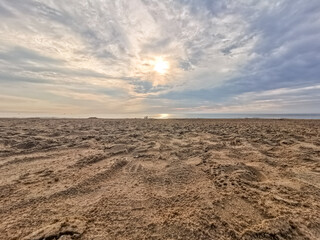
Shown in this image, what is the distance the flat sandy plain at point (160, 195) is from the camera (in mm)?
1614

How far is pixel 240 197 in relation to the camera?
7.20 ft

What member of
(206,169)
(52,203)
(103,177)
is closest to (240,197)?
(206,169)

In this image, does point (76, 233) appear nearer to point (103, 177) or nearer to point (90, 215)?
point (90, 215)

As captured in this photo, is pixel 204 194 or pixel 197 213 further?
pixel 204 194

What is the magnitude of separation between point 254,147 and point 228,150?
0.90m

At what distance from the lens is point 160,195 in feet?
7.61

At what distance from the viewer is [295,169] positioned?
3084 millimetres

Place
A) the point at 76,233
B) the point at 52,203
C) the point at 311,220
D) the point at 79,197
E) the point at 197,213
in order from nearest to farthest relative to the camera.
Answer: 1. the point at 76,233
2. the point at 311,220
3. the point at 197,213
4. the point at 52,203
5. the point at 79,197

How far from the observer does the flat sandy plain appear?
161cm

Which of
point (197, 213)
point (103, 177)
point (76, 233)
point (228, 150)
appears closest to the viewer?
point (76, 233)

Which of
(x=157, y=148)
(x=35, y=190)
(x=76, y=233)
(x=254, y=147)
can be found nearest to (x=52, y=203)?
(x=35, y=190)

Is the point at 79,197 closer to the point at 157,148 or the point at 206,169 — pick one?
the point at 206,169

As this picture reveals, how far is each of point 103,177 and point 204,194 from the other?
5.76ft

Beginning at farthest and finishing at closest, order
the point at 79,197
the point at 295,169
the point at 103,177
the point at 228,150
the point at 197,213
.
Answer: the point at 228,150 < the point at 295,169 < the point at 103,177 < the point at 79,197 < the point at 197,213
